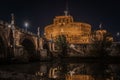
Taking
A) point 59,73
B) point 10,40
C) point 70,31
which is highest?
point 70,31

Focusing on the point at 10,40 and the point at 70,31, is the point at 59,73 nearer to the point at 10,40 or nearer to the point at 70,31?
the point at 10,40

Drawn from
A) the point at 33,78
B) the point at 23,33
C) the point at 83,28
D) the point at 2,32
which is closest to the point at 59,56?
the point at 23,33

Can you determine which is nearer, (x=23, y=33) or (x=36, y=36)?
(x=23, y=33)

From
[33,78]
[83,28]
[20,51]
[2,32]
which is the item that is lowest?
[33,78]

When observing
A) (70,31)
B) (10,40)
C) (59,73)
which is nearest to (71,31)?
(70,31)

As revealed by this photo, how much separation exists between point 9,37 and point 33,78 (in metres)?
39.0

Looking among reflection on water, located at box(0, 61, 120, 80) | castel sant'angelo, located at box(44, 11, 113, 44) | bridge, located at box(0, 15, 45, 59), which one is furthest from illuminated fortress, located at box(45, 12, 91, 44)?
reflection on water, located at box(0, 61, 120, 80)

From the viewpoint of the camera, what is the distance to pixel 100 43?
76.0 metres

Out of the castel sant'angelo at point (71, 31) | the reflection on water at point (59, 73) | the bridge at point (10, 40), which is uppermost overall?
the castel sant'angelo at point (71, 31)

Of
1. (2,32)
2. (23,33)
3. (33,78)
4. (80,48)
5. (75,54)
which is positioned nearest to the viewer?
(33,78)

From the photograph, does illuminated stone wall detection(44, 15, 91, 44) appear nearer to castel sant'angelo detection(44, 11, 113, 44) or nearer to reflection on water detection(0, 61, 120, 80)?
castel sant'angelo detection(44, 11, 113, 44)

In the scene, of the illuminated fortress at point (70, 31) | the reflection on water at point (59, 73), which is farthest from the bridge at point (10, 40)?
the illuminated fortress at point (70, 31)

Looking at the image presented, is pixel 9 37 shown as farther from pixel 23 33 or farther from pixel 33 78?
pixel 33 78

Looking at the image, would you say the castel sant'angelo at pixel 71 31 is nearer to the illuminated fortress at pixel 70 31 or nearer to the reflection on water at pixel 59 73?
the illuminated fortress at pixel 70 31
